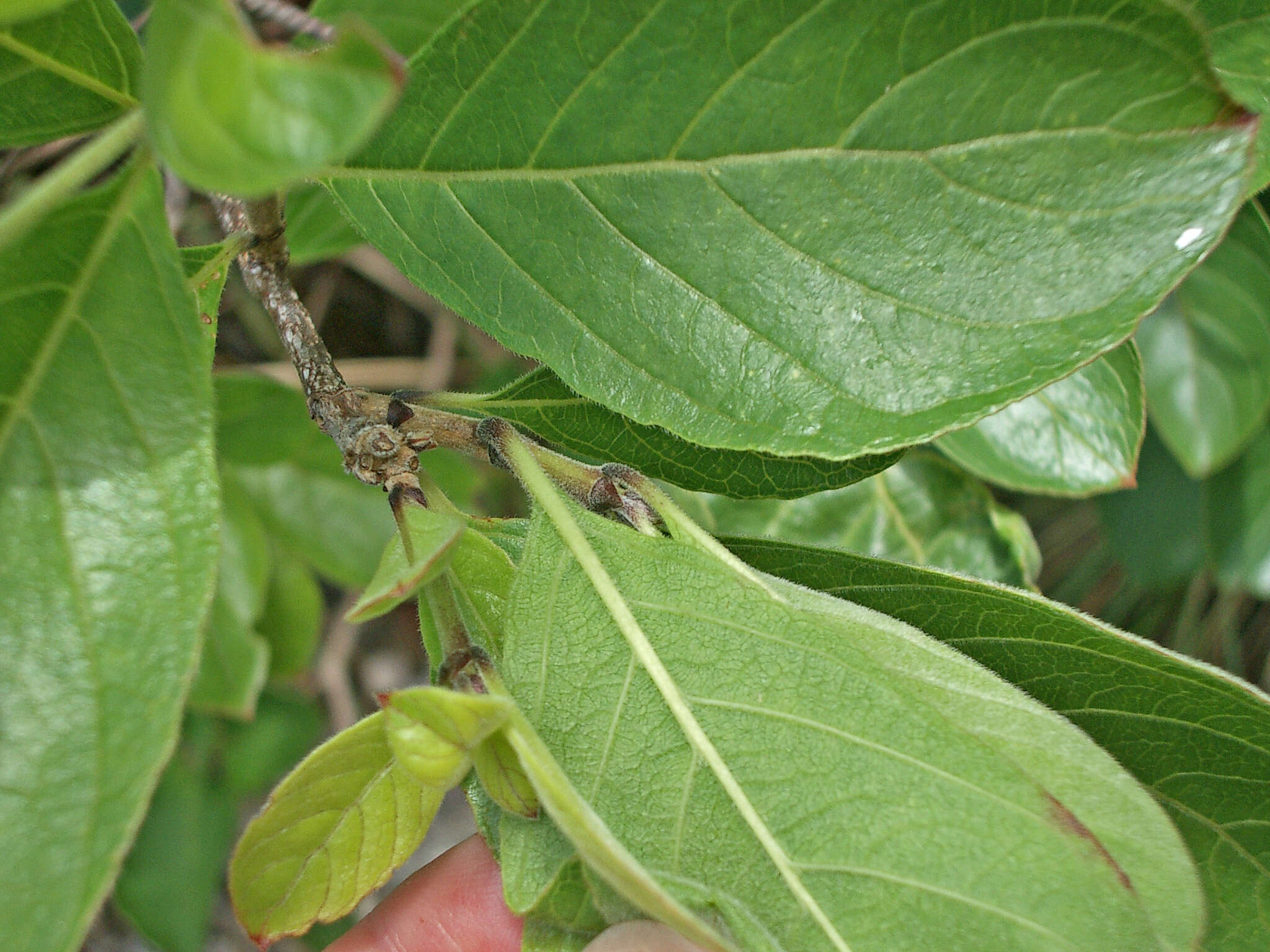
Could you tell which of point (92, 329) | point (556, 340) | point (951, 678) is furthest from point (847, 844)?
point (92, 329)

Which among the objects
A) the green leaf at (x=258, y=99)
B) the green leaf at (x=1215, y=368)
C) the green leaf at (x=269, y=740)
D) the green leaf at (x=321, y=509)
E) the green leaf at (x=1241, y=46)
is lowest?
the green leaf at (x=1215, y=368)

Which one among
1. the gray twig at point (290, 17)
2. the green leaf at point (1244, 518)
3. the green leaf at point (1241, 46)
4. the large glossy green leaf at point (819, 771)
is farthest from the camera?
the green leaf at point (1244, 518)

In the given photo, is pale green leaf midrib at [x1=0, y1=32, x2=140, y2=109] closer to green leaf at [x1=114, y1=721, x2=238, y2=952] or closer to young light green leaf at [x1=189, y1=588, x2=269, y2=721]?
young light green leaf at [x1=189, y1=588, x2=269, y2=721]

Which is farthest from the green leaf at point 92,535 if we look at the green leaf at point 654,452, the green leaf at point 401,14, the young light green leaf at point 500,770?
the green leaf at point 401,14

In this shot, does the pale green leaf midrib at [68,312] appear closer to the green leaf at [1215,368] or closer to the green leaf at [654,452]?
the green leaf at [654,452]

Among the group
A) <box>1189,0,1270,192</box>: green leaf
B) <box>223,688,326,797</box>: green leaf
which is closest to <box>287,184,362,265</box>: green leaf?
<box>1189,0,1270,192</box>: green leaf

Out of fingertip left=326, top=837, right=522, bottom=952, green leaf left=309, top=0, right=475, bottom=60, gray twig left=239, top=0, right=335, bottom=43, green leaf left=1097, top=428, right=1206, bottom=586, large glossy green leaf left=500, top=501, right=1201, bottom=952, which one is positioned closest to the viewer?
large glossy green leaf left=500, top=501, right=1201, bottom=952
